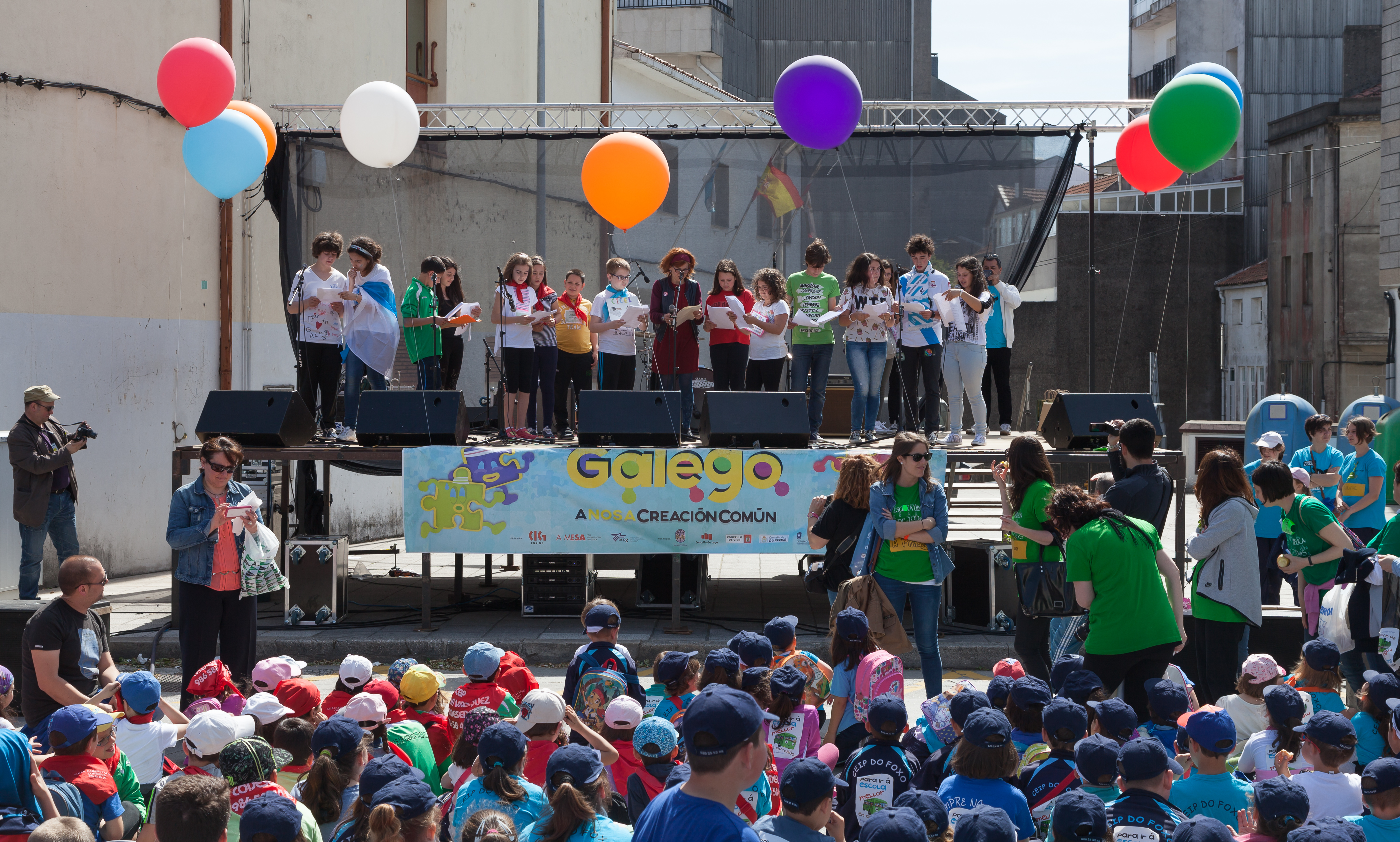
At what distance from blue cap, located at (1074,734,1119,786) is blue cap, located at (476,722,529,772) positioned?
1655 millimetres

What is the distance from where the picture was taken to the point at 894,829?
276cm

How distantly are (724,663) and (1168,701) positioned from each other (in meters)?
1.66

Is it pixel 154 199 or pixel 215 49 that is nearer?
pixel 215 49

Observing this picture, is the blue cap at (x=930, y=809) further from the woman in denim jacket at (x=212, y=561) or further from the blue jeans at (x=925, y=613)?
the woman in denim jacket at (x=212, y=561)

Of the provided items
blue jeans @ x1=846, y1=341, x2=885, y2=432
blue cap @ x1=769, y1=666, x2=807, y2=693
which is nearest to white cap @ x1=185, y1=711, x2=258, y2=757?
blue cap @ x1=769, y1=666, x2=807, y2=693

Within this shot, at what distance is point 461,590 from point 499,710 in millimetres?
6708

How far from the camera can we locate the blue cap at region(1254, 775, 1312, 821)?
3.31m

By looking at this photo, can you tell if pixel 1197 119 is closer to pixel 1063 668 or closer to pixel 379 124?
pixel 1063 668

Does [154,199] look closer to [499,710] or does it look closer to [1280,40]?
[499,710]

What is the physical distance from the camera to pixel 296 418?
996 cm

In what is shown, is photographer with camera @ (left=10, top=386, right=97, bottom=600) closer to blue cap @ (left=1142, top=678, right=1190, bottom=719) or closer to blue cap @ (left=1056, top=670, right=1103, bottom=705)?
blue cap @ (left=1056, top=670, right=1103, bottom=705)

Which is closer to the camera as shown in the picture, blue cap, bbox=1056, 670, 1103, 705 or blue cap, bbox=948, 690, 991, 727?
blue cap, bbox=948, 690, 991, 727

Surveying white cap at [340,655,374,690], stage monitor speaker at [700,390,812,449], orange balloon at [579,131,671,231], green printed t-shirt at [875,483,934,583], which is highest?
orange balloon at [579,131,671,231]

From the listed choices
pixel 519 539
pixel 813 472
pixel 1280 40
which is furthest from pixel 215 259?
pixel 1280 40
